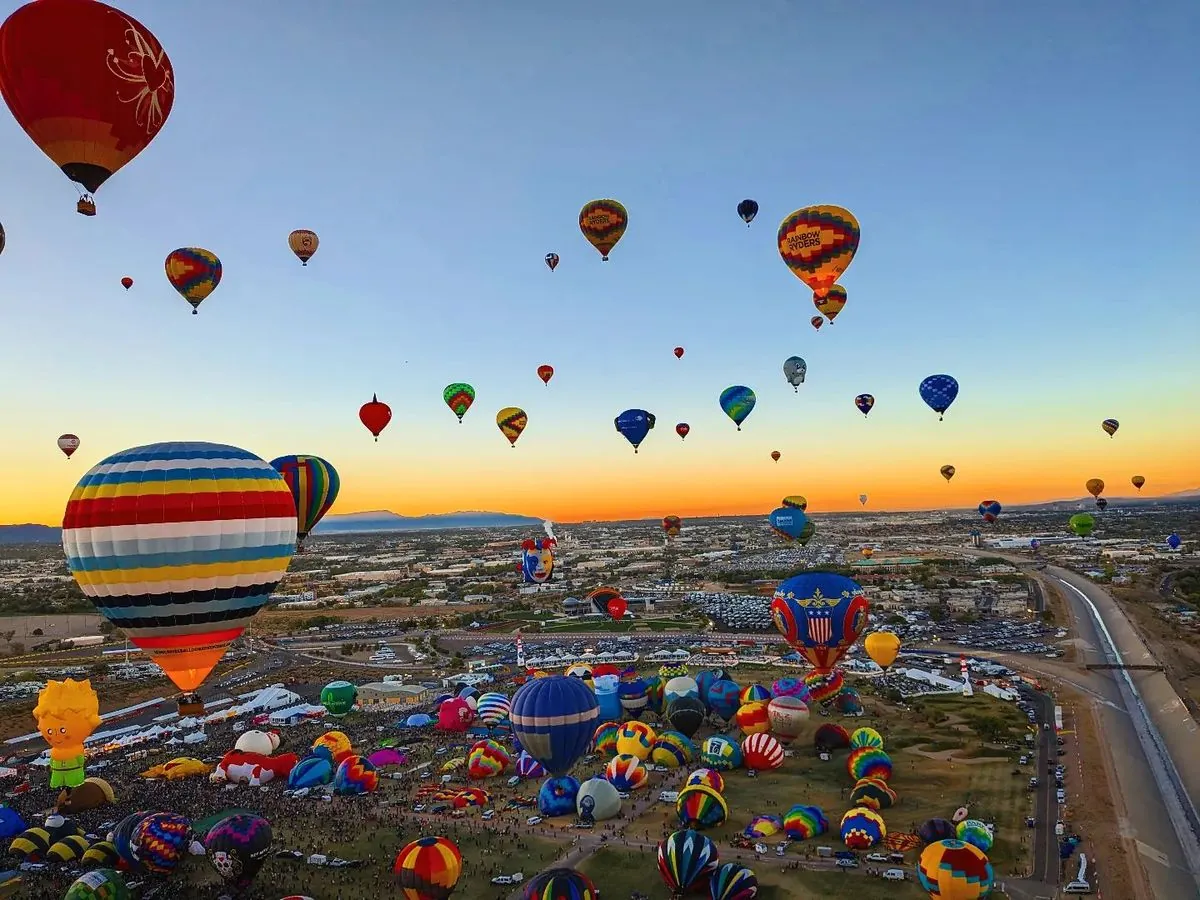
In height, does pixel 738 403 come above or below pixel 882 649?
above

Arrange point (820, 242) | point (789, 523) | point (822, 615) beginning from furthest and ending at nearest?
point (789, 523) → point (820, 242) → point (822, 615)

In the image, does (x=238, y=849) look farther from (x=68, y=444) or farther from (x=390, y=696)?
(x=68, y=444)

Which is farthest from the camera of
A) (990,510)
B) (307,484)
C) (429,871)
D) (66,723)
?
(990,510)

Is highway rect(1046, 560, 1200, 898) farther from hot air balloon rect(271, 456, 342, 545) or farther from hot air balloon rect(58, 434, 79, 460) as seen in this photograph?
hot air balloon rect(58, 434, 79, 460)

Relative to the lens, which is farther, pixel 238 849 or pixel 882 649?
pixel 882 649

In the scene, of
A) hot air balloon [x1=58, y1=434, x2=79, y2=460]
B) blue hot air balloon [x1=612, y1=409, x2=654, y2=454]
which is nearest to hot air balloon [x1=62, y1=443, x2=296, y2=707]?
blue hot air balloon [x1=612, y1=409, x2=654, y2=454]

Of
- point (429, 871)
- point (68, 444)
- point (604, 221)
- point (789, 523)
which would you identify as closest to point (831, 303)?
point (604, 221)

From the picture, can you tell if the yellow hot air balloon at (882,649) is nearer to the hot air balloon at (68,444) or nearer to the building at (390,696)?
the building at (390,696)
